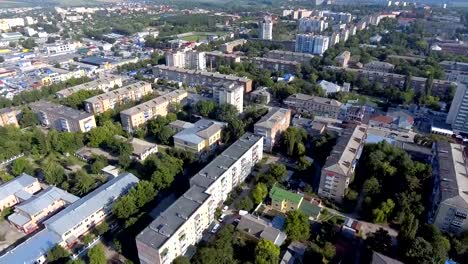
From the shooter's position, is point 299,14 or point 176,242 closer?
point 176,242

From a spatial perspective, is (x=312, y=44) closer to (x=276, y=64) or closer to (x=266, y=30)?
(x=276, y=64)

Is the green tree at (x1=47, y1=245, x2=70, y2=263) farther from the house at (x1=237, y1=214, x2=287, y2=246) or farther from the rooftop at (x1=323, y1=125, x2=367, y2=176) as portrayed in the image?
the rooftop at (x1=323, y1=125, x2=367, y2=176)

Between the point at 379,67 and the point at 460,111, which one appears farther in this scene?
the point at 379,67

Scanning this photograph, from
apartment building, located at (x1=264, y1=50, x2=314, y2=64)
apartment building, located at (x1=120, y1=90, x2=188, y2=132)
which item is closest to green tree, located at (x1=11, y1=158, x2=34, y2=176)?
apartment building, located at (x1=120, y1=90, x2=188, y2=132)

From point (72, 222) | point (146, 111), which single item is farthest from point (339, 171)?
point (146, 111)

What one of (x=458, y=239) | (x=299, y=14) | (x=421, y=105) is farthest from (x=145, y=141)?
(x=299, y=14)

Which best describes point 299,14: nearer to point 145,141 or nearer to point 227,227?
point 145,141

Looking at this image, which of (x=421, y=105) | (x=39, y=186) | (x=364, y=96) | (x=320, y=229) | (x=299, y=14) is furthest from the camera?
(x=299, y=14)
